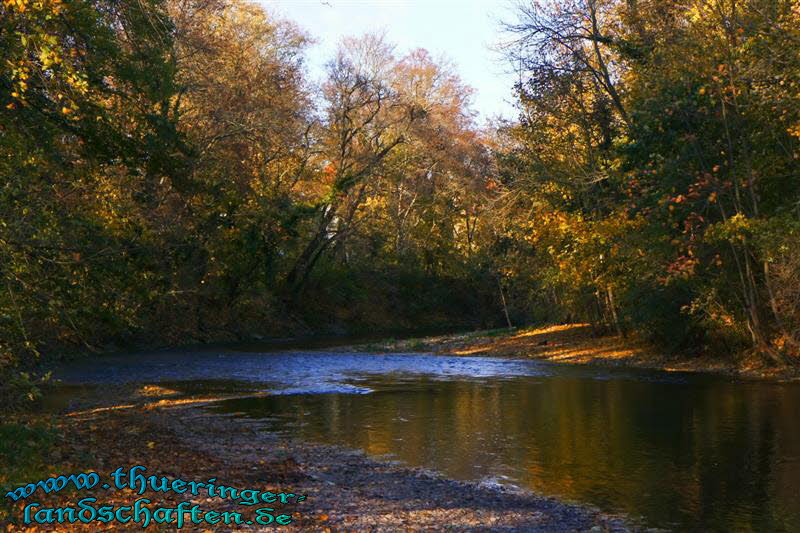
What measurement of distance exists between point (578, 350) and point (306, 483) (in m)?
23.5

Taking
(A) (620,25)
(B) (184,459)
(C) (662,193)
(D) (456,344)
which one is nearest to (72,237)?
(B) (184,459)

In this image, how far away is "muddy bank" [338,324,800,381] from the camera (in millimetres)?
25766

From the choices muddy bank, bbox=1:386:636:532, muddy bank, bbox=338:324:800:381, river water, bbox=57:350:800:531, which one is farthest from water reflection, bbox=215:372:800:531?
muddy bank, bbox=338:324:800:381

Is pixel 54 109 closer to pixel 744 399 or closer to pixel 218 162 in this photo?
pixel 744 399

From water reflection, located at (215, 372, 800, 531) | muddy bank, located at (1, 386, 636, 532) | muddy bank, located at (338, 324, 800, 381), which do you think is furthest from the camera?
muddy bank, located at (338, 324, 800, 381)

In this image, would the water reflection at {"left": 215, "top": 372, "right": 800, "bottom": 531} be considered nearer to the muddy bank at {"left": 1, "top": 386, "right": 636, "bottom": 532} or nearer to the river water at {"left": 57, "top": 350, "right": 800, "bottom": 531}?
the river water at {"left": 57, "top": 350, "right": 800, "bottom": 531}

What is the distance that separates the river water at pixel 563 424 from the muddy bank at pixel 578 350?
1577 mm

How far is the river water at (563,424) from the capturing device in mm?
11648

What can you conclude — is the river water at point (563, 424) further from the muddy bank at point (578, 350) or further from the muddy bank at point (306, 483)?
the muddy bank at point (578, 350)

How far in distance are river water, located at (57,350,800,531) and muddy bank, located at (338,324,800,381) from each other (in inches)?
62.1

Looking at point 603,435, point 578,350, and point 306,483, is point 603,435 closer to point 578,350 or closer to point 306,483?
point 306,483

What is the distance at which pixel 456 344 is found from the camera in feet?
129

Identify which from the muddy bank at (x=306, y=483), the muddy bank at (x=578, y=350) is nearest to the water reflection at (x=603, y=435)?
the muddy bank at (x=306, y=483)

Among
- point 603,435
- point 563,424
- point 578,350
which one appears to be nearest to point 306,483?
point 603,435
